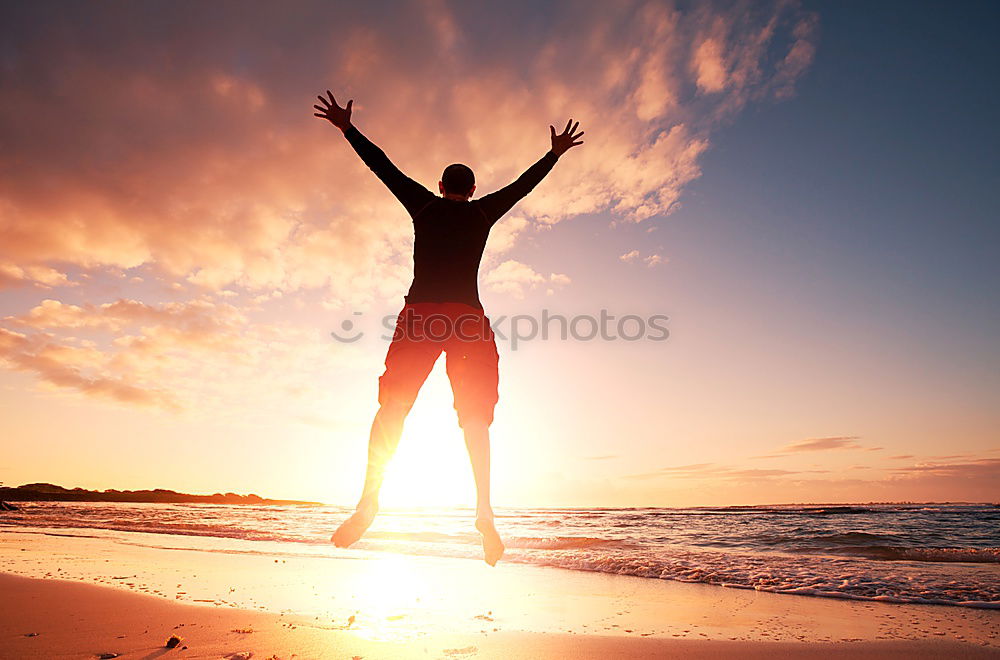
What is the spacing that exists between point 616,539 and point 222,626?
51.0 ft

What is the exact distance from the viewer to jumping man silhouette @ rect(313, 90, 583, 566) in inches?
152

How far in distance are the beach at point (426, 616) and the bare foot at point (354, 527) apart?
184 centimetres

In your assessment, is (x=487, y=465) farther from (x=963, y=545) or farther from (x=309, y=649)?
(x=963, y=545)

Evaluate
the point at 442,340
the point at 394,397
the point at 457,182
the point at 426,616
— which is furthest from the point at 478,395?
the point at 426,616

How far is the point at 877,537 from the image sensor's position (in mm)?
21219

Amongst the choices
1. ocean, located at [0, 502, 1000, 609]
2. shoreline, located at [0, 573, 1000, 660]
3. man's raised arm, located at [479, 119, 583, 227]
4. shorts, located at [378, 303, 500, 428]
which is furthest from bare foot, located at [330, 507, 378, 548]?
ocean, located at [0, 502, 1000, 609]

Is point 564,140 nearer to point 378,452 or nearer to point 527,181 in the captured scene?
point 527,181

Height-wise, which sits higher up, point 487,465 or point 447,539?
point 487,465

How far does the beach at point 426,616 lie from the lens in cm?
530

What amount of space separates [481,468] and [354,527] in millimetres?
904

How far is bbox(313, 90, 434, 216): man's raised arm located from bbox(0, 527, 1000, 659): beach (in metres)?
3.79

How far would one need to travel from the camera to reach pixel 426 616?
266 inches

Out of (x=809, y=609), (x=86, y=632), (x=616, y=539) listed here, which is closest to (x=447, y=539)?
(x=616, y=539)

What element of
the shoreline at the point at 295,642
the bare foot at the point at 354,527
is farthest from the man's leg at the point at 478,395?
the shoreline at the point at 295,642
